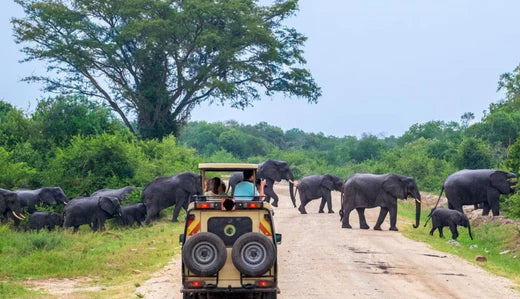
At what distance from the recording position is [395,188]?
27.8m

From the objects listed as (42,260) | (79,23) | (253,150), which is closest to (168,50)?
(79,23)

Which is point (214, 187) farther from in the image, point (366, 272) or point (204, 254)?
point (366, 272)

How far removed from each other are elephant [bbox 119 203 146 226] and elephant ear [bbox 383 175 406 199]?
8.57m

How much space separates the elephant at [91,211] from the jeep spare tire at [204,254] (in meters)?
15.9

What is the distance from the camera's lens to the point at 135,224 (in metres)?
30.1

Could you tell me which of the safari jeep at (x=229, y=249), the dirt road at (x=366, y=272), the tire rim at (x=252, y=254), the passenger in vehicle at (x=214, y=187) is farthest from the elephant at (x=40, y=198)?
the tire rim at (x=252, y=254)

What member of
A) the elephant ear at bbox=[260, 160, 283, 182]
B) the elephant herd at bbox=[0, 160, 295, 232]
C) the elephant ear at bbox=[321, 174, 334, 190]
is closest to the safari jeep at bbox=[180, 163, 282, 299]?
the elephant herd at bbox=[0, 160, 295, 232]

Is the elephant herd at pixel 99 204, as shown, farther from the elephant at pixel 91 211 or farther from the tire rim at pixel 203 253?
the tire rim at pixel 203 253

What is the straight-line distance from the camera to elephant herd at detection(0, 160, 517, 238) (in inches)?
1096

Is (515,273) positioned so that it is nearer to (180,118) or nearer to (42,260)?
(42,260)

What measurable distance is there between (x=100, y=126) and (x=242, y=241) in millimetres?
29632

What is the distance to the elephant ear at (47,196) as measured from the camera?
29766 mm

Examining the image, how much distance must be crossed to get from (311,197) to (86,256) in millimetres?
15416

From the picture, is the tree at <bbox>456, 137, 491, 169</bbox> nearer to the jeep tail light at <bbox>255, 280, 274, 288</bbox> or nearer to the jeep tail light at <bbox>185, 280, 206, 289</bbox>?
the jeep tail light at <bbox>255, 280, 274, 288</bbox>
